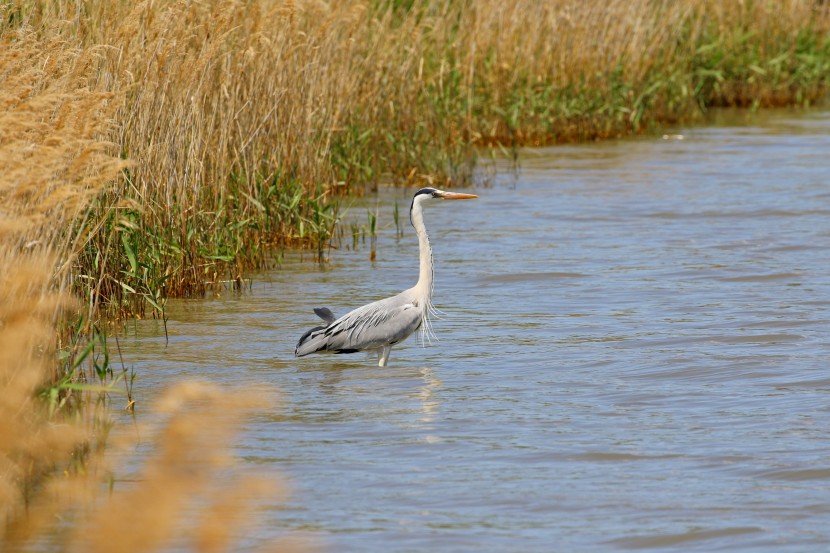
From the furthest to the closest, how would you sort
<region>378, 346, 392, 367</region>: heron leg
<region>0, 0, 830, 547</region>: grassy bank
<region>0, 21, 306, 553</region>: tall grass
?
<region>378, 346, 392, 367</region>: heron leg, <region>0, 0, 830, 547</region>: grassy bank, <region>0, 21, 306, 553</region>: tall grass

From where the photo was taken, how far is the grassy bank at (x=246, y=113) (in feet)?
17.4

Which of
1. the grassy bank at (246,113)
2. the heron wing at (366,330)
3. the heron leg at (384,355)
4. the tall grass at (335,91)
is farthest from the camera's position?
the tall grass at (335,91)

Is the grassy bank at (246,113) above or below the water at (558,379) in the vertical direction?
above

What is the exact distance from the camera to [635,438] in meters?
5.96

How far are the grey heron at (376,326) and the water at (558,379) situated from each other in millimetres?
153

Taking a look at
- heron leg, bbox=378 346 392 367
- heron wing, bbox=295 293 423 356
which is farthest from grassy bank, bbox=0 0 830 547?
heron leg, bbox=378 346 392 367

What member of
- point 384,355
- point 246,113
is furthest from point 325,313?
point 246,113

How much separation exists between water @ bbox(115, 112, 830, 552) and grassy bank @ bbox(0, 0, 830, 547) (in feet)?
1.55

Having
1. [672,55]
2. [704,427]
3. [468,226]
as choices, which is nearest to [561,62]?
[672,55]

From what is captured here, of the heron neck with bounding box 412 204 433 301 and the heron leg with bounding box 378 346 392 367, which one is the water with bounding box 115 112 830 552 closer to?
the heron leg with bounding box 378 346 392 367

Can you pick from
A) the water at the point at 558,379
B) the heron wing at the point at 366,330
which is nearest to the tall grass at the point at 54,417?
the water at the point at 558,379

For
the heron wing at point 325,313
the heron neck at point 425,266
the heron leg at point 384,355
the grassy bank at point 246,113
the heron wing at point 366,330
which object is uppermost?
the grassy bank at point 246,113

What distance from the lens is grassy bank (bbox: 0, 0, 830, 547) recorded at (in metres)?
5.31

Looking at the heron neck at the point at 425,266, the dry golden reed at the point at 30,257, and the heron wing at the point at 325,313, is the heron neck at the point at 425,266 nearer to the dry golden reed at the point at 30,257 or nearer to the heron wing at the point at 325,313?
the heron wing at the point at 325,313
